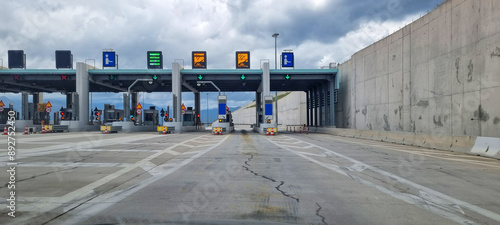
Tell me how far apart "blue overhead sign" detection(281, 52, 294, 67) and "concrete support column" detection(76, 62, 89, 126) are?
23.8 meters

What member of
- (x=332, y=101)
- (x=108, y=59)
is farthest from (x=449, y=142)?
(x=108, y=59)

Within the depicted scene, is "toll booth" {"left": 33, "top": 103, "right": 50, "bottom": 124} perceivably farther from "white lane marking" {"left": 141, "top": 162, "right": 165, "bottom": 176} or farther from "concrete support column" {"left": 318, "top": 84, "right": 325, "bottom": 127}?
"white lane marking" {"left": 141, "top": 162, "right": 165, "bottom": 176}

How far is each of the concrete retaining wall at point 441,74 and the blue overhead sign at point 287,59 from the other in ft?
35.3

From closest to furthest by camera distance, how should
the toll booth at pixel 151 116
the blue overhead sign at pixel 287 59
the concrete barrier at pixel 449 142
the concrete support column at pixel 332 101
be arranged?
the concrete barrier at pixel 449 142 → the concrete support column at pixel 332 101 → the blue overhead sign at pixel 287 59 → the toll booth at pixel 151 116

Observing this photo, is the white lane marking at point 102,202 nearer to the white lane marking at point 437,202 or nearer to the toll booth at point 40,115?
the white lane marking at point 437,202

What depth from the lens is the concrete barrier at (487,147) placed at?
13148mm

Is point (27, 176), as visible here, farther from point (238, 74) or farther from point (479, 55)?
point (238, 74)

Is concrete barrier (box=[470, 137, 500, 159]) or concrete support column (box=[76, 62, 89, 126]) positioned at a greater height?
concrete support column (box=[76, 62, 89, 126])

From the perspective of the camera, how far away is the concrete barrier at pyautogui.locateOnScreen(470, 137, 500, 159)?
1315 cm

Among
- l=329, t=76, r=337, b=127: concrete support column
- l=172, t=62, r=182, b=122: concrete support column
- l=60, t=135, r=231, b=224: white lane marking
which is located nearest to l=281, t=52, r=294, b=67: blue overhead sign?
l=329, t=76, r=337, b=127: concrete support column

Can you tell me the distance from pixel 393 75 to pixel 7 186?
2520 cm

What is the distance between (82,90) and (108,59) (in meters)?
4.86

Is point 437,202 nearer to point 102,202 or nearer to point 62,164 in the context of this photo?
point 102,202

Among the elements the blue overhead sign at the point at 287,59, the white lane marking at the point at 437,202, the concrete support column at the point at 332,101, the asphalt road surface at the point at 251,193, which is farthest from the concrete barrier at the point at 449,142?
the blue overhead sign at the point at 287,59
